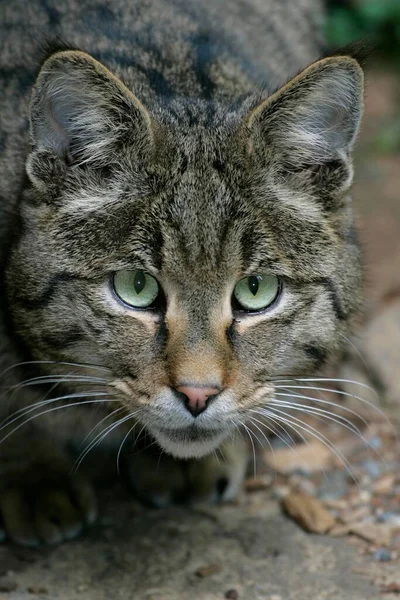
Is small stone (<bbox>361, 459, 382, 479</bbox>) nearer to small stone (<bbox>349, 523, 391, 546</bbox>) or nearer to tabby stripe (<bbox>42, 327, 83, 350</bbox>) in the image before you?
small stone (<bbox>349, 523, 391, 546</bbox>)

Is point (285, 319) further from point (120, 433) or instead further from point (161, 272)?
A: point (120, 433)

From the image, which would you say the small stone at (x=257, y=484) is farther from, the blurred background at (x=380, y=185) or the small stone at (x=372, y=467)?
the blurred background at (x=380, y=185)

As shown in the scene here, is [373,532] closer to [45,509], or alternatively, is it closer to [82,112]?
[45,509]

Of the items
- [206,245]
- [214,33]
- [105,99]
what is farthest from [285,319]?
[214,33]

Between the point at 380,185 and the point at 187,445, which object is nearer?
A: the point at 187,445

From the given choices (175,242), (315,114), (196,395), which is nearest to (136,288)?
(175,242)

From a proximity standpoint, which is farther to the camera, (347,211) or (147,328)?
(347,211)
